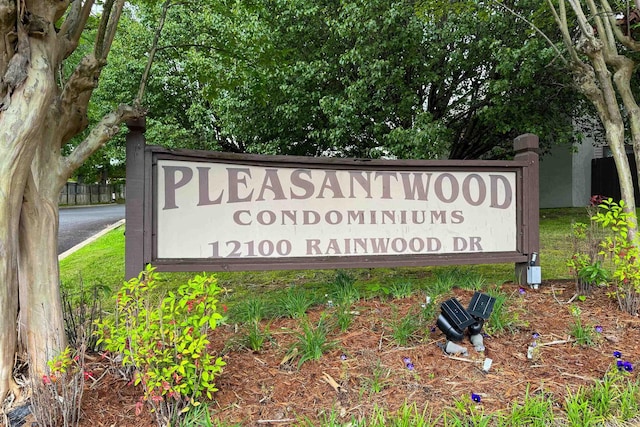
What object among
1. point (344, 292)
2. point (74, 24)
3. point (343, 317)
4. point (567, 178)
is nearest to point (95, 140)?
point (74, 24)

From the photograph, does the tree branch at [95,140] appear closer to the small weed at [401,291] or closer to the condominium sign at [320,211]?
the condominium sign at [320,211]

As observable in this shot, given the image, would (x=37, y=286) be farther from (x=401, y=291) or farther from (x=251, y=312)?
(x=401, y=291)

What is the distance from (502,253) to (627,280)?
0.92 m

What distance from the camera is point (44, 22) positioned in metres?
2.05

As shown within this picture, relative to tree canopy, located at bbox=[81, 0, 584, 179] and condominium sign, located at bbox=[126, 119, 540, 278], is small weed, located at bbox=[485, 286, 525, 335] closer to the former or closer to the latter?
condominium sign, located at bbox=[126, 119, 540, 278]

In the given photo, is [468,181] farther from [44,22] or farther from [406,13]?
[406,13]

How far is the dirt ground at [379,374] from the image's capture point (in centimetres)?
190

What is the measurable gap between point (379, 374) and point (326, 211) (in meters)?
1.53

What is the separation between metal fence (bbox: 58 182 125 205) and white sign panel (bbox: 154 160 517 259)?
2837 cm

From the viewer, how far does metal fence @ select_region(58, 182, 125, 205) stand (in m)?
28.7

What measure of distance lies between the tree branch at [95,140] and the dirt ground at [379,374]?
112 centimetres

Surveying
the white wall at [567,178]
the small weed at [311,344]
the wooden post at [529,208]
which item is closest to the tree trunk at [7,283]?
the small weed at [311,344]

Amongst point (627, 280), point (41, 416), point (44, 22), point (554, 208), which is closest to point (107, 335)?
point (41, 416)

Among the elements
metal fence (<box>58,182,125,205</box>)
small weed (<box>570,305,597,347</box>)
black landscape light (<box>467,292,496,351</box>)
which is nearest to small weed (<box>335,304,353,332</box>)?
black landscape light (<box>467,292,496,351</box>)
